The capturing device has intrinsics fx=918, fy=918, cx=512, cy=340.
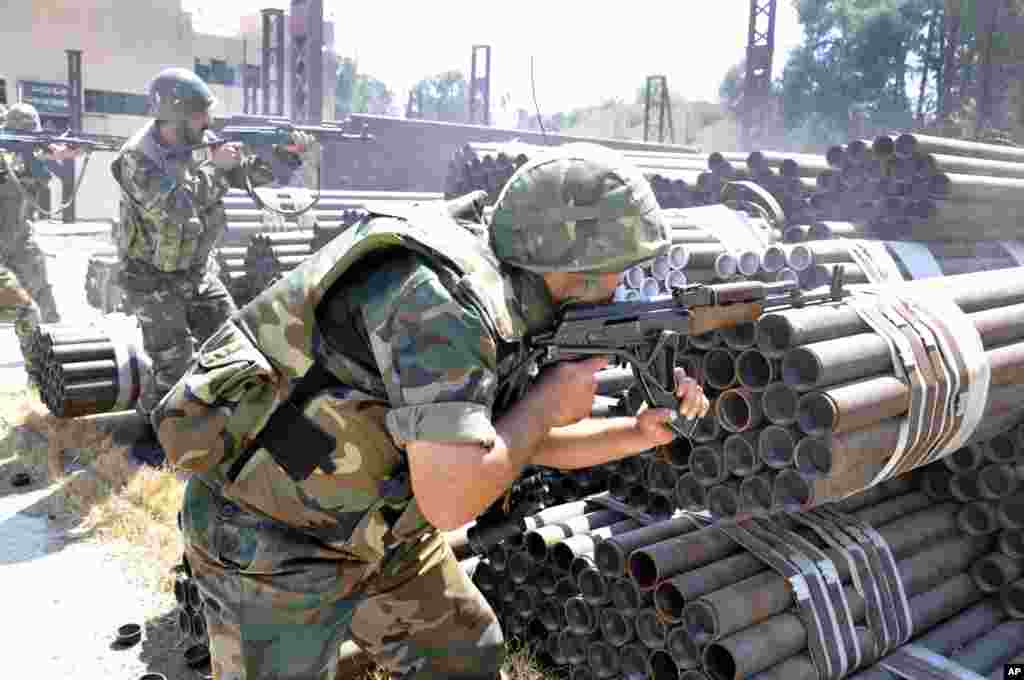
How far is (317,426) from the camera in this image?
2.28m

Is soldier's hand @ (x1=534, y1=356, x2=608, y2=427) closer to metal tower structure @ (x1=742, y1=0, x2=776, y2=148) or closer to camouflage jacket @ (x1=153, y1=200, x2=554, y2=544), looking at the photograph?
camouflage jacket @ (x1=153, y1=200, x2=554, y2=544)

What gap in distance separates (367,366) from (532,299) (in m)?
0.44

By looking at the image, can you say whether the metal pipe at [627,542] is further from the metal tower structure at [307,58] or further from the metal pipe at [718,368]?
the metal tower structure at [307,58]

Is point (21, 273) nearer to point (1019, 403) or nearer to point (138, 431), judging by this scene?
point (138, 431)

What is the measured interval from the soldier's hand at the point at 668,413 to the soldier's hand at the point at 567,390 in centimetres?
33

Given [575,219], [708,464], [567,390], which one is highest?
[575,219]

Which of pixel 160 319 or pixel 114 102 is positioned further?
pixel 114 102

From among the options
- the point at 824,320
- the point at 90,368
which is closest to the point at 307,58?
the point at 90,368

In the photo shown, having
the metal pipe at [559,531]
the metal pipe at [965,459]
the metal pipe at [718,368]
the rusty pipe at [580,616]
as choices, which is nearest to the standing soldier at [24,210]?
the metal pipe at [559,531]

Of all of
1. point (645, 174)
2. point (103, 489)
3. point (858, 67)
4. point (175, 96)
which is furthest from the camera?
point (858, 67)

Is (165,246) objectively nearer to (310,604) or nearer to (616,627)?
(616,627)

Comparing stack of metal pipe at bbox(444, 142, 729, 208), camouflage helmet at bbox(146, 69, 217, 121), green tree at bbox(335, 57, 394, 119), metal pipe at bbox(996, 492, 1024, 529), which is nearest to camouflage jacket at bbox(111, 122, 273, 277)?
camouflage helmet at bbox(146, 69, 217, 121)

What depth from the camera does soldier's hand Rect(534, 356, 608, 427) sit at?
2227mm

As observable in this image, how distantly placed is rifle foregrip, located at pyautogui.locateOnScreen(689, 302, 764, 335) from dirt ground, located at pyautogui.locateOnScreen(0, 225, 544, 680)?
182cm
